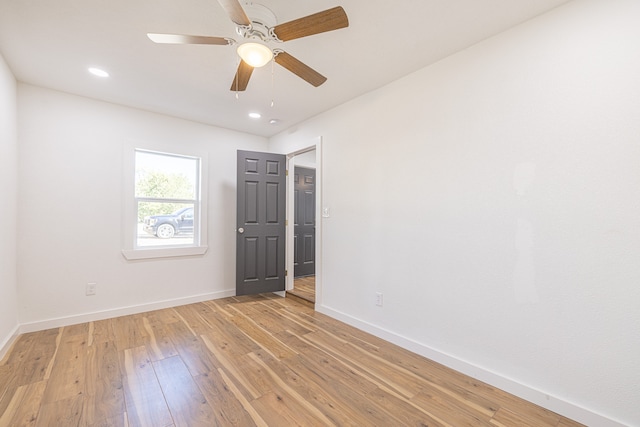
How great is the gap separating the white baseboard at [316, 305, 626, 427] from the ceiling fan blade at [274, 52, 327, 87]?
7.66ft

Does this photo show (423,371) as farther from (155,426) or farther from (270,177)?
(270,177)

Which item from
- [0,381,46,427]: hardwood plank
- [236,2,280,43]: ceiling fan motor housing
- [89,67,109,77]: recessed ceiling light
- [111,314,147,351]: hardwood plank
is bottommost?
[111,314,147,351]: hardwood plank

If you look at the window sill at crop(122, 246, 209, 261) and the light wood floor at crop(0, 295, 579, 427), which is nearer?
the light wood floor at crop(0, 295, 579, 427)

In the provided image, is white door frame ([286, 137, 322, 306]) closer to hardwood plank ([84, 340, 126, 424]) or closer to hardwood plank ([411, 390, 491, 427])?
hardwood plank ([411, 390, 491, 427])

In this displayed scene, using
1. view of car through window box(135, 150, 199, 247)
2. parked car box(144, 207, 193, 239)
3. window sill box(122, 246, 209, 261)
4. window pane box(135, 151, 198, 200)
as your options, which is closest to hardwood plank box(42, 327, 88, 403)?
window sill box(122, 246, 209, 261)

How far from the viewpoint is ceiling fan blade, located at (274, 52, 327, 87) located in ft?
5.71

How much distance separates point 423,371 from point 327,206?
1953mm

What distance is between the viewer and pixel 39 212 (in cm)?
278

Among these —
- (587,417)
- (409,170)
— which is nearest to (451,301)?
(587,417)

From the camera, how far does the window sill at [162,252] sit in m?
3.25

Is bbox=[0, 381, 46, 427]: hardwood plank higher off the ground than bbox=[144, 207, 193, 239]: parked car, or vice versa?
bbox=[144, 207, 193, 239]: parked car

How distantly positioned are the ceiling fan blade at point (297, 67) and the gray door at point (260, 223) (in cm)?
212

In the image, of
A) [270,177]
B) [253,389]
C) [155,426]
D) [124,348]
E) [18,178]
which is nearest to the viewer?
[155,426]

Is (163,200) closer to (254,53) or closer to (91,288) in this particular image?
(91,288)
